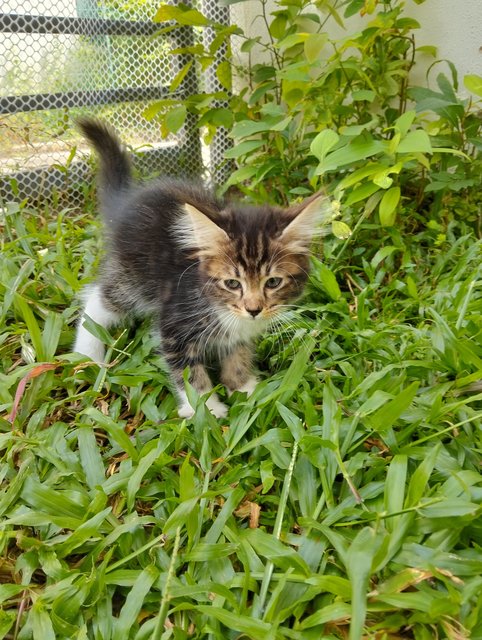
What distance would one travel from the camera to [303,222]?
175cm

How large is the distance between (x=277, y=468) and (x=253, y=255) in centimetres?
70

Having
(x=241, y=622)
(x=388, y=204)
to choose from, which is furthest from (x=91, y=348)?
(x=388, y=204)

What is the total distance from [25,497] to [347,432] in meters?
0.85

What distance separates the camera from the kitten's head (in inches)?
67.3

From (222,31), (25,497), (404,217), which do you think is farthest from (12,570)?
(222,31)

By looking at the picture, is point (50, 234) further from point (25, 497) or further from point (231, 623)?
point (231, 623)

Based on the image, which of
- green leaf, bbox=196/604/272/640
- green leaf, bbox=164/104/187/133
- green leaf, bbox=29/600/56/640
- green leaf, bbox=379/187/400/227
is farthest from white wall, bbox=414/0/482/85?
green leaf, bbox=29/600/56/640

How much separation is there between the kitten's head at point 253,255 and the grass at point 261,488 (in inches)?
9.3

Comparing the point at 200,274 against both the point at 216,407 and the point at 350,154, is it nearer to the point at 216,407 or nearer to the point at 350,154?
the point at 216,407

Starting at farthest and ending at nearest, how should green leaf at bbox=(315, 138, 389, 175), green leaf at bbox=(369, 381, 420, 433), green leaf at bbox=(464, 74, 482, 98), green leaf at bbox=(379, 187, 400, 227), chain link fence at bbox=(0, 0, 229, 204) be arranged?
chain link fence at bbox=(0, 0, 229, 204) < green leaf at bbox=(464, 74, 482, 98) < green leaf at bbox=(379, 187, 400, 227) < green leaf at bbox=(315, 138, 389, 175) < green leaf at bbox=(369, 381, 420, 433)

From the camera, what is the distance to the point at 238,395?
176 centimetres

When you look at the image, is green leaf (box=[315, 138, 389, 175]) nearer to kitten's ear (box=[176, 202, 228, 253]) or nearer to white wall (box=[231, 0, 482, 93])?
kitten's ear (box=[176, 202, 228, 253])

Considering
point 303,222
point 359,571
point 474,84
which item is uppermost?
point 474,84

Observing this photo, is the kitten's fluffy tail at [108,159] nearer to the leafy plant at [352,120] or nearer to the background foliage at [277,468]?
the background foliage at [277,468]
